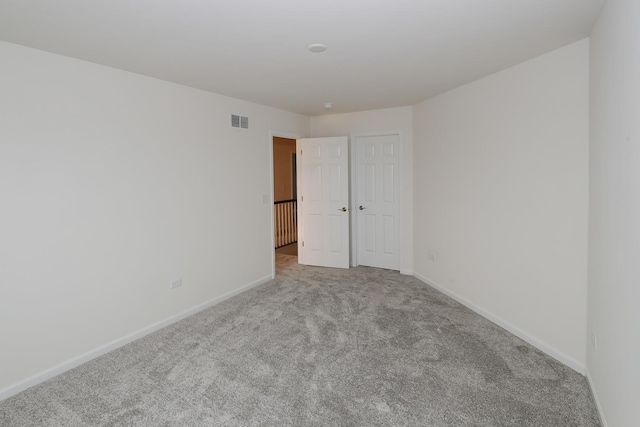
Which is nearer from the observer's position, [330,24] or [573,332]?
[330,24]

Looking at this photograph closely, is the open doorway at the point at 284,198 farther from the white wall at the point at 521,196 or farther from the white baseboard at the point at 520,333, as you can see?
the white wall at the point at 521,196

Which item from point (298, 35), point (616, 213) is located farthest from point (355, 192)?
point (616, 213)

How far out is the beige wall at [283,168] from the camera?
7.93 meters

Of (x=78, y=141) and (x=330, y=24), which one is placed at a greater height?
(x=330, y=24)

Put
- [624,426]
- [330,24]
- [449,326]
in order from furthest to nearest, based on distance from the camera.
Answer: [449,326] → [330,24] → [624,426]

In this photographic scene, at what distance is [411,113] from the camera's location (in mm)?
4895

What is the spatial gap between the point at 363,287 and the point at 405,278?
740mm

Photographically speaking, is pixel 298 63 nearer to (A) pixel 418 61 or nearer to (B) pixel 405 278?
(A) pixel 418 61

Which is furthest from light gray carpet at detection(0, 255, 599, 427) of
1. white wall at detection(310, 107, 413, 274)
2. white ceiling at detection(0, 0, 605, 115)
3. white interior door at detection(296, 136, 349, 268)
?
white ceiling at detection(0, 0, 605, 115)

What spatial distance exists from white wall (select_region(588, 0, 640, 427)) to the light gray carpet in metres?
0.44

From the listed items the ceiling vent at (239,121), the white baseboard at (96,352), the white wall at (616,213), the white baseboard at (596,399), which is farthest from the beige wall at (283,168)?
the white baseboard at (596,399)

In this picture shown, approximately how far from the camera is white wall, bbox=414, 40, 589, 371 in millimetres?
2512

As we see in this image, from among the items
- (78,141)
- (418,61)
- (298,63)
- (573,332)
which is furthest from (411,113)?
(78,141)

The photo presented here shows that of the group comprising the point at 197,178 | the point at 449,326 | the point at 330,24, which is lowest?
the point at 449,326
